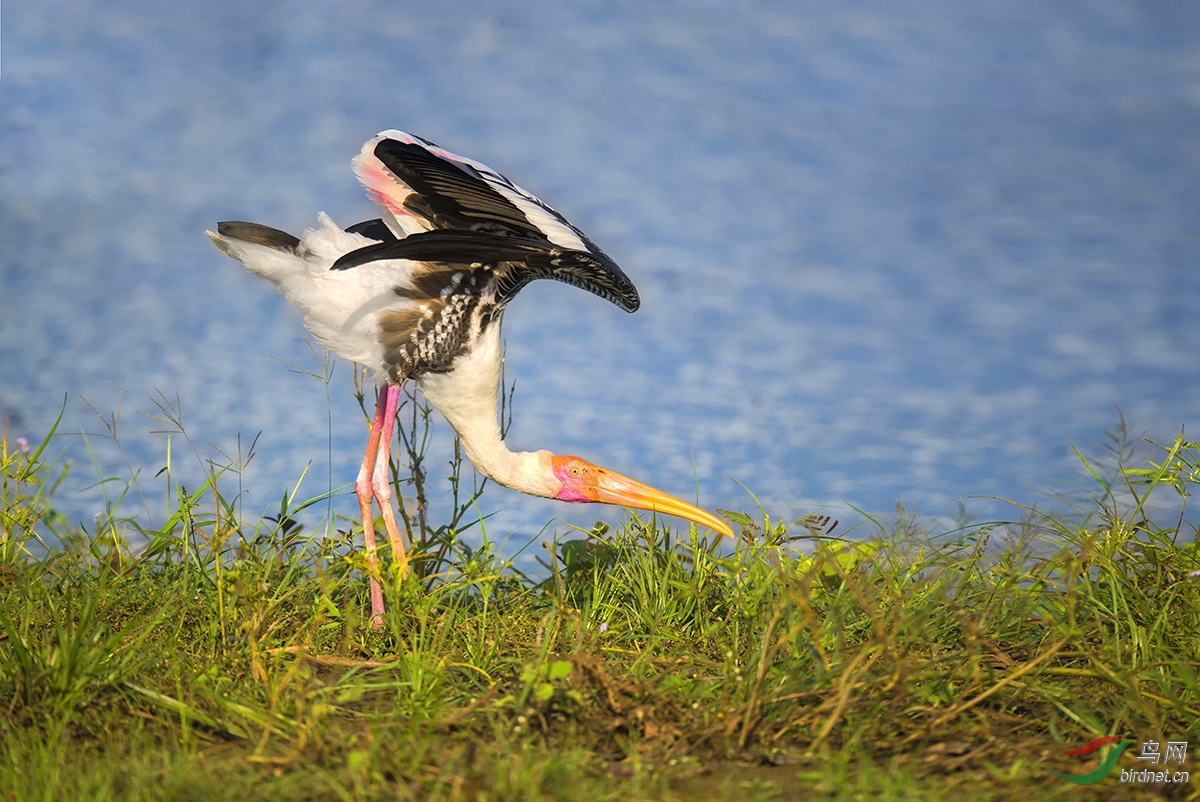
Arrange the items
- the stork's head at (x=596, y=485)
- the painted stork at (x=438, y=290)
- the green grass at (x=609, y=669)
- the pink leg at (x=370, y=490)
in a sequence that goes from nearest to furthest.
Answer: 1. the green grass at (x=609, y=669)
2. the painted stork at (x=438, y=290)
3. the pink leg at (x=370, y=490)
4. the stork's head at (x=596, y=485)

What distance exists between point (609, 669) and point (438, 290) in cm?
229

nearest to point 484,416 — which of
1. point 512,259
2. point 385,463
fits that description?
point 385,463

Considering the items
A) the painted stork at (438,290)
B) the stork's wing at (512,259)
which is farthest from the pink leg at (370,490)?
the stork's wing at (512,259)

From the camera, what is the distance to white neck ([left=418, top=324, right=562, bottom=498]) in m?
4.89

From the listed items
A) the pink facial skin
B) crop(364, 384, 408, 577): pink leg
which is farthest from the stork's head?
crop(364, 384, 408, 577): pink leg

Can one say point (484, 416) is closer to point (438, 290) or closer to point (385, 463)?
point (385, 463)

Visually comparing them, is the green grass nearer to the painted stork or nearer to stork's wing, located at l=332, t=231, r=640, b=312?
the painted stork

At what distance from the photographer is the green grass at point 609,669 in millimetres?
2520

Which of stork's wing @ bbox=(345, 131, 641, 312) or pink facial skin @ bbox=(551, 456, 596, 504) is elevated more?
stork's wing @ bbox=(345, 131, 641, 312)

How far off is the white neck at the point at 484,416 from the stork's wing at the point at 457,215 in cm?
53

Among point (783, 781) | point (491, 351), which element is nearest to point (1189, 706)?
point (783, 781)

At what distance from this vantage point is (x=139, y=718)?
302cm

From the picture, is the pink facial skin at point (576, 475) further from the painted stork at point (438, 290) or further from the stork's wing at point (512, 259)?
the stork's wing at point (512, 259)

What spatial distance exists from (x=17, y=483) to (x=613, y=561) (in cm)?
318
